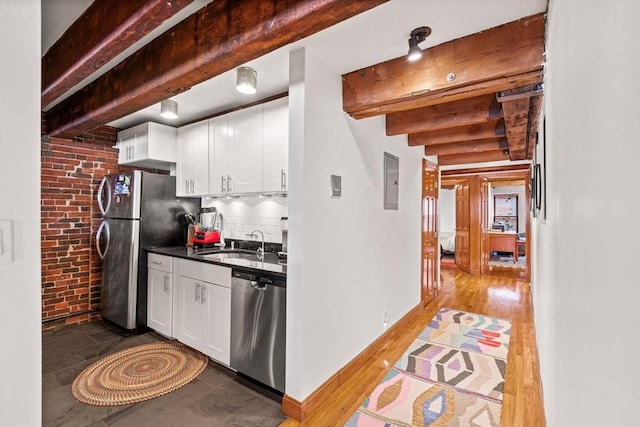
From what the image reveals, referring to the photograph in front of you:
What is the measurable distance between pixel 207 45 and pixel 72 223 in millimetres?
3223

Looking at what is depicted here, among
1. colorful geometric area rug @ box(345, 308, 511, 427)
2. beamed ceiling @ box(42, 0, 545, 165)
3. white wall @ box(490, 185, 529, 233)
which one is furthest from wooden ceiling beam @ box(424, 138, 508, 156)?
white wall @ box(490, 185, 529, 233)

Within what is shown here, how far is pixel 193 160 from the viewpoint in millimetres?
3457

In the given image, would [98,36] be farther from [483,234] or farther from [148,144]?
[483,234]

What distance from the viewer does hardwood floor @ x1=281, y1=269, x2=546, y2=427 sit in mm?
2012

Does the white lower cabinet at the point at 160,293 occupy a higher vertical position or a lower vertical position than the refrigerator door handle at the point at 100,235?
lower

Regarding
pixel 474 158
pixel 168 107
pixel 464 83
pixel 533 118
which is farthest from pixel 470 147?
pixel 168 107

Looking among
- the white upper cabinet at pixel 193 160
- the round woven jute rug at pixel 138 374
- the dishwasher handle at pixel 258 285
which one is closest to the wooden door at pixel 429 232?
the dishwasher handle at pixel 258 285

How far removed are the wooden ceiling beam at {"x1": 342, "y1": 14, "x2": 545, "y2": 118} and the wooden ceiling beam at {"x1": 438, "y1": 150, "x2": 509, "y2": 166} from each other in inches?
120

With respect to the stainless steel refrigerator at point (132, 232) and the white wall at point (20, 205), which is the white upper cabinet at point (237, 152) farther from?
the white wall at point (20, 205)

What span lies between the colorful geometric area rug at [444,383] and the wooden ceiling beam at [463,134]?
2.19 metres

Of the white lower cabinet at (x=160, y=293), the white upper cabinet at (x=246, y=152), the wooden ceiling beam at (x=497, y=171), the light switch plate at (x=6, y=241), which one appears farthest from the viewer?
the wooden ceiling beam at (x=497, y=171)

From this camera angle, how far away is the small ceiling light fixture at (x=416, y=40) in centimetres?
168

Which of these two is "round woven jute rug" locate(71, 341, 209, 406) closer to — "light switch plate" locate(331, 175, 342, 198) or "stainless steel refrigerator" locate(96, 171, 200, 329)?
"stainless steel refrigerator" locate(96, 171, 200, 329)

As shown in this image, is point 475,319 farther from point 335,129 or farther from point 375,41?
point 375,41
